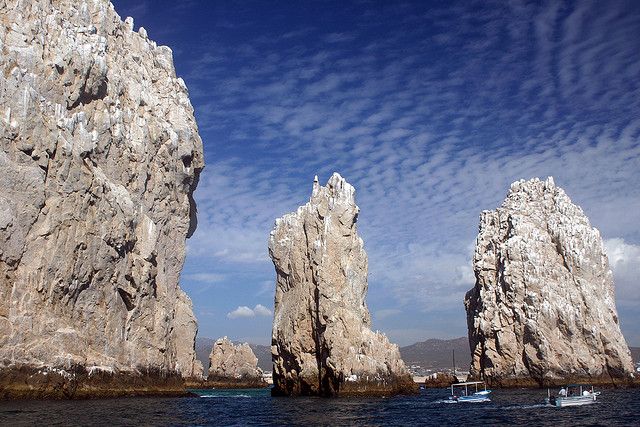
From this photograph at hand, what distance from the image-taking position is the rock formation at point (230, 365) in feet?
385

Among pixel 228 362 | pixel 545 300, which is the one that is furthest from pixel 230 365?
pixel 545 300

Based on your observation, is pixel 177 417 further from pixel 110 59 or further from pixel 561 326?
pixel 561 326

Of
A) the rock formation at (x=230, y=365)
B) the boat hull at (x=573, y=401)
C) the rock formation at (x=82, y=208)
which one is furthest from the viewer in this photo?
the rock formation at (x=230, y=365)

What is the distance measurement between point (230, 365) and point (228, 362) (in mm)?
755

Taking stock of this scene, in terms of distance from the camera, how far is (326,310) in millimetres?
64000

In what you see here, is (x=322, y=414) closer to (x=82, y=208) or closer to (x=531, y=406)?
(x=531, y=406)

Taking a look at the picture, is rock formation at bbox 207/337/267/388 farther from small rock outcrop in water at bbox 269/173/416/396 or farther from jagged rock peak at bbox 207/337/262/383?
small rock outcrop in water at bbox 269/173/416/396

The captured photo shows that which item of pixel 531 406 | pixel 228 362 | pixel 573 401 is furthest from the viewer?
pixel 228 362

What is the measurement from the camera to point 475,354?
97.8 metres

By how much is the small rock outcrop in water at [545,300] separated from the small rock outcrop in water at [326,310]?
86.9ft

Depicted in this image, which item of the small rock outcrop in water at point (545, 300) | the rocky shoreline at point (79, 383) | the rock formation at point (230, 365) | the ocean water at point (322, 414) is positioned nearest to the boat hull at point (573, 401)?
the ocean water at point (322, 414)

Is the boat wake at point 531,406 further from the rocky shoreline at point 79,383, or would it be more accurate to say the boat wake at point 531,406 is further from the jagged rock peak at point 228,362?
the jagged rock peak at point 228,362

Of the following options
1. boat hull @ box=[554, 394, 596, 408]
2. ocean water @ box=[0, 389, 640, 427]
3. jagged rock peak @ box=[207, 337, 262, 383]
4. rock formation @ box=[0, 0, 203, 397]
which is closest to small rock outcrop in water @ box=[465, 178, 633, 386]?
boat hull @ box=[554, 394, 596, 408]

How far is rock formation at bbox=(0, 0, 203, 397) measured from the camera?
152 feet
